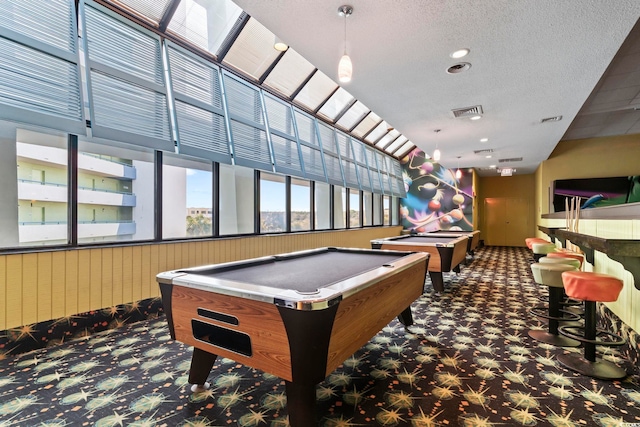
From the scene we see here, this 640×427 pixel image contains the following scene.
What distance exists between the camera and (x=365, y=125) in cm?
867

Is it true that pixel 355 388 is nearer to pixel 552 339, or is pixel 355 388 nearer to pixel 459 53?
pixel 552 339

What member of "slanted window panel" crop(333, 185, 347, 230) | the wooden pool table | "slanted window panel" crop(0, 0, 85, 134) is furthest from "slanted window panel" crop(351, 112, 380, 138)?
the wooden pool table

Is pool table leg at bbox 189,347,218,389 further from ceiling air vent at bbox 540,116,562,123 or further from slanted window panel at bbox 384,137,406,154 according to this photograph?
slanted window panel at bbox 384,137,406,154

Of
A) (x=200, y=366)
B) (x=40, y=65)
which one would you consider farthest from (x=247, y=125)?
(x=200, y=366)

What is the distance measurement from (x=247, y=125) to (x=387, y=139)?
20.3 feet

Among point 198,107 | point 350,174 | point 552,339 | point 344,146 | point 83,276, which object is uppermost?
point 344,146

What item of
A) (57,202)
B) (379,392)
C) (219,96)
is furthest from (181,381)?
(219,96)

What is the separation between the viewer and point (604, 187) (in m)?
8.01

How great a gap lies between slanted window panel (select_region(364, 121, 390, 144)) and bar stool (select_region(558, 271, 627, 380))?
741 centimetres

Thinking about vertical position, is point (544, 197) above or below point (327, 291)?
above

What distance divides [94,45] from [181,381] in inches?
128

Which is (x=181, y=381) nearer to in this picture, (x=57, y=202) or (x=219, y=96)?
(x=57, y=202)

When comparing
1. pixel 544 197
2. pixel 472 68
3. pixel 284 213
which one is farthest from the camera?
pixel 544 197

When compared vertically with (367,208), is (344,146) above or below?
above
